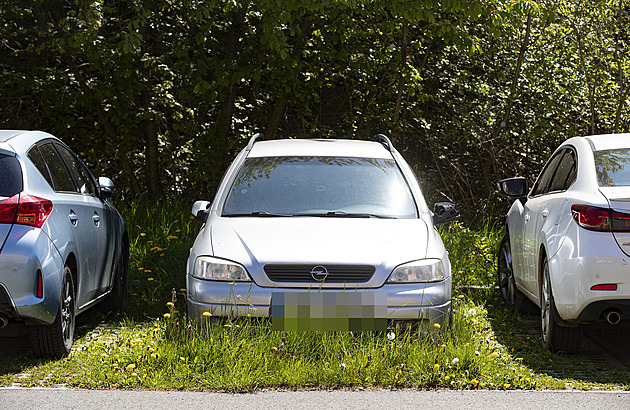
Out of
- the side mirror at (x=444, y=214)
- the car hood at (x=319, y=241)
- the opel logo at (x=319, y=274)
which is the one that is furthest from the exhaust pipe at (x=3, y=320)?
the side mirror at (x=444, y=214)

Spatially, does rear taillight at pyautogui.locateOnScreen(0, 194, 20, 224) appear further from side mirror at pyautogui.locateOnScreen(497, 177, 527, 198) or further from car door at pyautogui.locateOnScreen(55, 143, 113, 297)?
side mirror at pyautogui.locateOnScreen(497, 177, 527, 198)

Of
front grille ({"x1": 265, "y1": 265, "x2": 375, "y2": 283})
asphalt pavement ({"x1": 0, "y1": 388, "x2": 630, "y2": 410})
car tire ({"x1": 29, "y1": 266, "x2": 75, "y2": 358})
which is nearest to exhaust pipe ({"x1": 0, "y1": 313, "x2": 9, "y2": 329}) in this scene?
car tire ({"x1": 29, "y1": 266, "x2": 75, "y2": 358})

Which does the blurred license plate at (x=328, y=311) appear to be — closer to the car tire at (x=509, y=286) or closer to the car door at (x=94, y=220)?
the car door at (x=94, y=220)

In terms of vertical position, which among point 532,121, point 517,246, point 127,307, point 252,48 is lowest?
point 127,307

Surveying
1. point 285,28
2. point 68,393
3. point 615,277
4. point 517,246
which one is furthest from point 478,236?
point 68,393

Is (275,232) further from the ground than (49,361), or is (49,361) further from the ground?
(275,232)

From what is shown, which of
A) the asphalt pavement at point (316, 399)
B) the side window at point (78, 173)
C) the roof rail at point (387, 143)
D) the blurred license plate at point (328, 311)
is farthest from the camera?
the roof rail at point (387, 143)

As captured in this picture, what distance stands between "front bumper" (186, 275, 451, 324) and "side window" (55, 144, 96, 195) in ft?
6.27

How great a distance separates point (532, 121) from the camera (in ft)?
41.9

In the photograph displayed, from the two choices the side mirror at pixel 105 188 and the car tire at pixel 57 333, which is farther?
the side mirror at pixel 105 188

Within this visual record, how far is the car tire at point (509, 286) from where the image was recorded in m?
7.75

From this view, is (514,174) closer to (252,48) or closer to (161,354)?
(252,48)

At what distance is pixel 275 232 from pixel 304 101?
21.5 feet

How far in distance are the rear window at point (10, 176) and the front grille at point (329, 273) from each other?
1.68m
